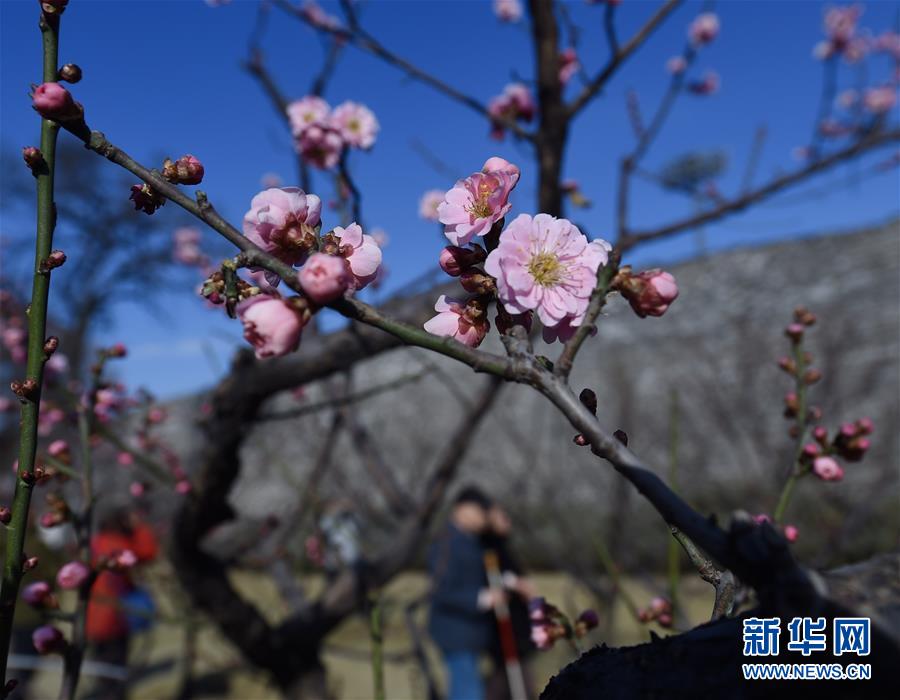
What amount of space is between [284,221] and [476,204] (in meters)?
0.20

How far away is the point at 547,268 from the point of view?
691 mm

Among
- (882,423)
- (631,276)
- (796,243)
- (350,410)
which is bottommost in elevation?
(631,276)

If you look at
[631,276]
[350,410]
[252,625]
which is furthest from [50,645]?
[350,410]

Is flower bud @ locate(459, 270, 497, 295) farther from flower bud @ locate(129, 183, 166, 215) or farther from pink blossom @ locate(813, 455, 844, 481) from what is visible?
pink blossom @ locate(813, 455, 844, 481)

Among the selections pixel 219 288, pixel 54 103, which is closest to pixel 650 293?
pixel 219 288

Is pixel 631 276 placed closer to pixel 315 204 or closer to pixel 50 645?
pixel 315 204

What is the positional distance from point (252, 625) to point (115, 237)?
17497 mm

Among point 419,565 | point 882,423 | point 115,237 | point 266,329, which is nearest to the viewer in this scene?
point 266,329

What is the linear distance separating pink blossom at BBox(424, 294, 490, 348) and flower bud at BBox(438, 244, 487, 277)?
0.12 ft

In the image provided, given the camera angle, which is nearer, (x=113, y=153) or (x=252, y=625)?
(x=113, y=153)

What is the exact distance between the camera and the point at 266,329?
58 centimetres

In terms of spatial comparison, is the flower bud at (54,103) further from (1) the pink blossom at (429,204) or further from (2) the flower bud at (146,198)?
(1) the pink blossom at (429,204)

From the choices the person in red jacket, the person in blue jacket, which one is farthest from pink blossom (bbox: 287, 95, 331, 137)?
the person in red jacket

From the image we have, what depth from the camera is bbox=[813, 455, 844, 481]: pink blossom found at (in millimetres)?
1230
